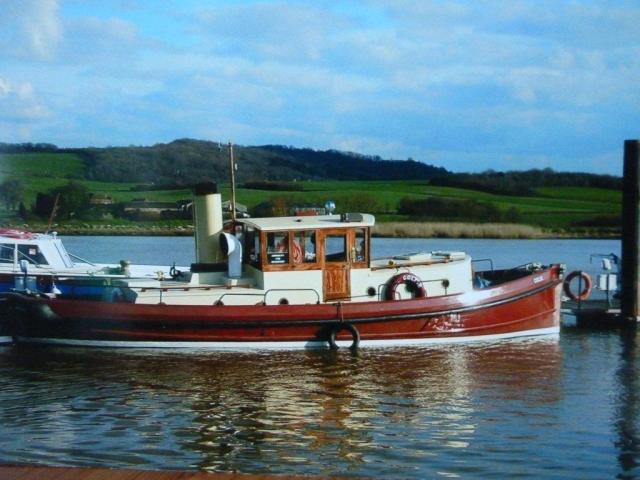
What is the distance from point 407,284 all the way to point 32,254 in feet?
28.0

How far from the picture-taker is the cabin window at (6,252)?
21.5 m

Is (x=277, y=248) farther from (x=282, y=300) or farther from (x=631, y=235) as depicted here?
(x=631, y=235)

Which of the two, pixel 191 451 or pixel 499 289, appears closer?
pixel 191 451

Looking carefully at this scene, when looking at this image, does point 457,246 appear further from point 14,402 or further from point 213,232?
point 14,402

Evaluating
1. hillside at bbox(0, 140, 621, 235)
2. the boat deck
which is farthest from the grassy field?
the boat deck

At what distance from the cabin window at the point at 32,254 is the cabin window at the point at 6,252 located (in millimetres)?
176

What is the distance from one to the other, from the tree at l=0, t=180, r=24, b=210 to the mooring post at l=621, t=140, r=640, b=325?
44951mm

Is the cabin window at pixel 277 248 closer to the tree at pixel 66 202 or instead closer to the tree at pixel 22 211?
the tree at pixel 22 211

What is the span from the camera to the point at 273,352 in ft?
61.0

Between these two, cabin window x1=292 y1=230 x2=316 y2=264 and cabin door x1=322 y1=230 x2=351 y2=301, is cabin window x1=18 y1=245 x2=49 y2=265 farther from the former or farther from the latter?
cabin door x1=322 y1=230 x2=351 y2=301

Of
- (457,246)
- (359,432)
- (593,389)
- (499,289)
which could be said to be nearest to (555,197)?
(457,246)

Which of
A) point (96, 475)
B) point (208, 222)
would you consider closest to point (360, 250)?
point (208, 222)

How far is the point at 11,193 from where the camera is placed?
6147 centimetres

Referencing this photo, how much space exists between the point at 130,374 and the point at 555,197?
179 ft
